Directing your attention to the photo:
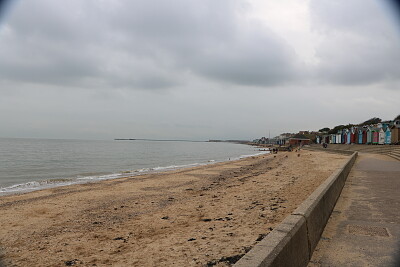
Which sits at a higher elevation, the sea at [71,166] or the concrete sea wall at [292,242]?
the concrete sea wall at [292,242]

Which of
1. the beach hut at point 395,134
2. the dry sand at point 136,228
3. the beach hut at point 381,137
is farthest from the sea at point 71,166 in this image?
the beach hut at point 395,134

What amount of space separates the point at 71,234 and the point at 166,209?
10.6ft

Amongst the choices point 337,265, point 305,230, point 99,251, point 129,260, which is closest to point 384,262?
point 337,265

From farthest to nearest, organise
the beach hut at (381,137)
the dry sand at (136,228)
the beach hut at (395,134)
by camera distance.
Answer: the beach hut at (381,137) < the beach hut at (395,134) < the dry sand at (136,228)

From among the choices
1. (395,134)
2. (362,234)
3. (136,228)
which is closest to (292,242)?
(362,234)

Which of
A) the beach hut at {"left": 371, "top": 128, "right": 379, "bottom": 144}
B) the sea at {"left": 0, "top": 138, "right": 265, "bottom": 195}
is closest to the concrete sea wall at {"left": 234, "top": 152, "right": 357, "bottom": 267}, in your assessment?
the sea at {"left": 0, "top": 138, "right": 265, "bottom": 195}

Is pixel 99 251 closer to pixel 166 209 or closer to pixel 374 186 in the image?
pixel 166 209

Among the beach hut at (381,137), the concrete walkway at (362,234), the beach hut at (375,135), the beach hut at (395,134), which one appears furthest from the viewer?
the beach hut at (375,135)

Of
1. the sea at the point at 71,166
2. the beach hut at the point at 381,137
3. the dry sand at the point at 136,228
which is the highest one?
the beach hut at the point at 381,137

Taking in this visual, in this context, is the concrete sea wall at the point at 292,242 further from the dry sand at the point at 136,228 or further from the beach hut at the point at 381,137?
the beach hut at the point at 381,137

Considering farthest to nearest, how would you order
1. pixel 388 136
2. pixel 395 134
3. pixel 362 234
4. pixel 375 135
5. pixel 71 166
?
pixel 375 135, pixel 388 136, pixel 395 134, pixel 71 166, pixel 362 234

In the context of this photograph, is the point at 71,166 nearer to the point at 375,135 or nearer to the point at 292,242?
the point at 292,242

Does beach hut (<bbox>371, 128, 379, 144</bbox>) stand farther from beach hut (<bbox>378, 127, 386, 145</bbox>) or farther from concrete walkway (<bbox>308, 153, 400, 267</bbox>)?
concrete walkway (<bbox>308, 153, 400, 267</bbox>)

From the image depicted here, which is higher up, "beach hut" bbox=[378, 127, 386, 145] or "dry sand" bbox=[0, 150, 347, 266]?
"beach hut" bbox=[378, 127, 386, 145]
